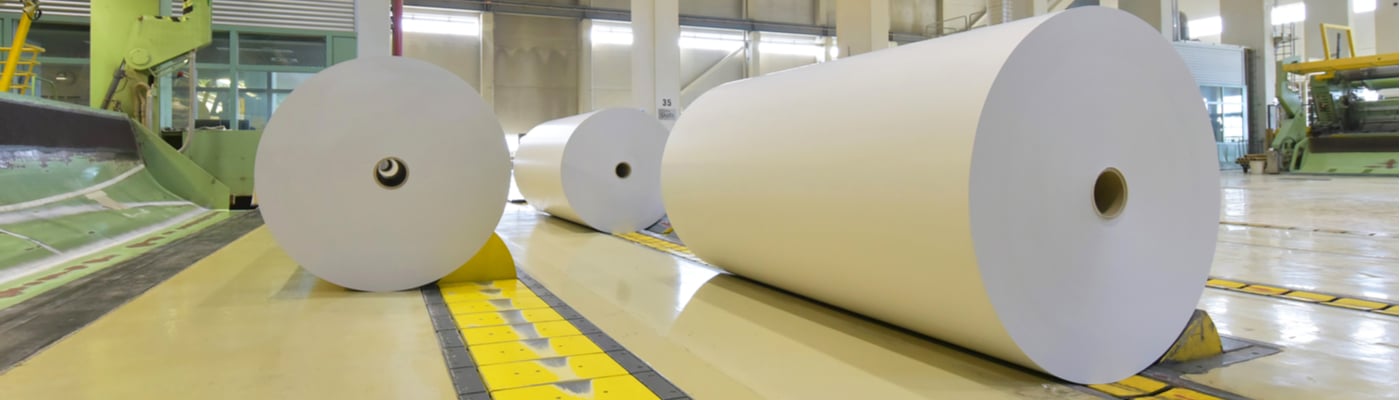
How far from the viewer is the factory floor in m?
2.06

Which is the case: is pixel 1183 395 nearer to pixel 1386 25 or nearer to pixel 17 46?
pixel 17 46

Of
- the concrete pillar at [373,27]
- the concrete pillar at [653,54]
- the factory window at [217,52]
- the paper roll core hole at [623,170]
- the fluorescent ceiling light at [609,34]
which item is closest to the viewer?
the paper roll core hole at [623,170]

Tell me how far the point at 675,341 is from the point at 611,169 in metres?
3.84

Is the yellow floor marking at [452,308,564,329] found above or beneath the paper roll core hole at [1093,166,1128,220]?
beneath

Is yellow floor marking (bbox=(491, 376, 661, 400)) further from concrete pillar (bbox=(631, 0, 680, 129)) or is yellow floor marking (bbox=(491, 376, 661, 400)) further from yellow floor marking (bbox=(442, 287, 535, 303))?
concrete pillar (bbox=(631, 0, 680, 129))

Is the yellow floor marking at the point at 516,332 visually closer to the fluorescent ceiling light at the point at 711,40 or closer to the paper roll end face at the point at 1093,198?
the paper roll end face at the point at 1093,198

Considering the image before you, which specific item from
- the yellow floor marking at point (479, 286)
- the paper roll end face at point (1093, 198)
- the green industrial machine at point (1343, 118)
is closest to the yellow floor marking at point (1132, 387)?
the paper roll end face at point (1093, 198)

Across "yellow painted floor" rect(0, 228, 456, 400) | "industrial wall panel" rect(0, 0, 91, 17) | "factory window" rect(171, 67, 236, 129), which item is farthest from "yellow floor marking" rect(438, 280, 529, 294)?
"industrial wall panel" rect(0, 0, 91, 17)

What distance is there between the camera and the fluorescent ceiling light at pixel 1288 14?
68.5 feet

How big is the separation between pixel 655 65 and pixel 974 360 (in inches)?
378

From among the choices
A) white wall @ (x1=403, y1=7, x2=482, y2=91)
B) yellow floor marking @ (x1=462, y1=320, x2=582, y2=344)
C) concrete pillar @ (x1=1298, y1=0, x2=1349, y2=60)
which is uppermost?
concrete pillar @ (x1=1298, y1=0, x2=1349, y2=60)

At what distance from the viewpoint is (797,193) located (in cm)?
268

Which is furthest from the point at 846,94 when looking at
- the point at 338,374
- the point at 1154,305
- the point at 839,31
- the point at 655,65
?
the point at 839,31

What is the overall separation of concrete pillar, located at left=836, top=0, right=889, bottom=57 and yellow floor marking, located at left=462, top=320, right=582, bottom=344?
30.7 ft
